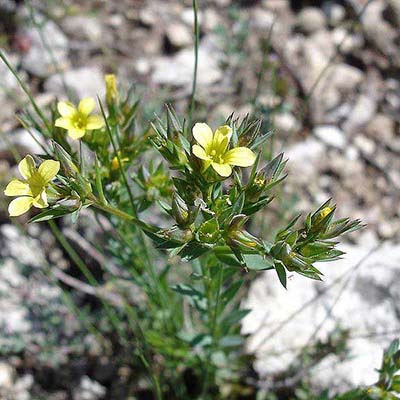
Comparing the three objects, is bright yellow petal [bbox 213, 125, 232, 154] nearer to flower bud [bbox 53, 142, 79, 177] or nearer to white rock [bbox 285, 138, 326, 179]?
flower bud [bbox 53, 142, 79, 177]

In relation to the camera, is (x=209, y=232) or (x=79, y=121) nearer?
(x=209, y=232)

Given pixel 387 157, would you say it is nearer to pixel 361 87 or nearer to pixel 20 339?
pixel 361 87

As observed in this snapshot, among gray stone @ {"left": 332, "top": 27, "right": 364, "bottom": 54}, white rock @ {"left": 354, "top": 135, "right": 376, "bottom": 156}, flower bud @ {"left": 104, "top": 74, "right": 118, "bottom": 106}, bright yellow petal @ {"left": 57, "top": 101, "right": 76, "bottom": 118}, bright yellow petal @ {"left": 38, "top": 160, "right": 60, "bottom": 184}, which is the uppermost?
gray stone @ {"left": 332, "top": 27, "right": 364, "bottom": 54}

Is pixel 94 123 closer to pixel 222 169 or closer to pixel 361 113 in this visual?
pixel 222 169

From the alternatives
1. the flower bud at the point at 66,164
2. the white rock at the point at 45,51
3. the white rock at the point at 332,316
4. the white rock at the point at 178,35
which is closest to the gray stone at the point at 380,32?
the white rock at the point at 178,35

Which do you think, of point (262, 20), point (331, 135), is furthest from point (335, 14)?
point (331, 135)

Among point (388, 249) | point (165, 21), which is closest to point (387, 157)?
point (388, 249)

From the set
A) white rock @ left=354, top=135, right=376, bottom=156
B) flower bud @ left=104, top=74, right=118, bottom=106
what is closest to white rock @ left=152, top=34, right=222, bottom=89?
white rock @ left=354, top=135, right=376, bottom=156
